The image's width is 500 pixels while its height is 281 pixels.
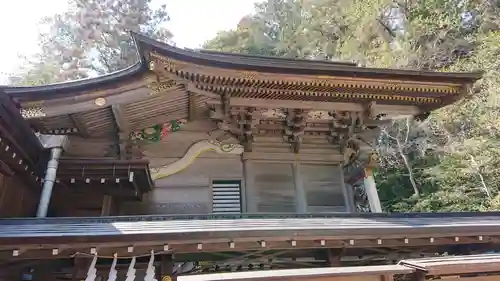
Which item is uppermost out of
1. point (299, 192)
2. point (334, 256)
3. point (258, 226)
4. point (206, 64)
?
point (206, 64)

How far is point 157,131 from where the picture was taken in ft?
23.0

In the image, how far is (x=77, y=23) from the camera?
2314 centimetres

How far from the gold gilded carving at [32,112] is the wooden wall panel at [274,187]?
4.01 metres

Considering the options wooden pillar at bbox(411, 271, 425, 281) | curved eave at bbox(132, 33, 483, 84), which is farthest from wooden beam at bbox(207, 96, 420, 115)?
wooden pillar at bbox(411, 271, 425, 281)

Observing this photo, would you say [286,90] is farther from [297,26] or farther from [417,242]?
[297,26]

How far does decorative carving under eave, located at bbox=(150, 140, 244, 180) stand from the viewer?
22.6 feet

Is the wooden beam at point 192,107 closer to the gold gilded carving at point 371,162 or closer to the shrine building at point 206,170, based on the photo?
the shrine building at point 206,170

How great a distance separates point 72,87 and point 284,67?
3.61 m

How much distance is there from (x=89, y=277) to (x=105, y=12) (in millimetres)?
22480

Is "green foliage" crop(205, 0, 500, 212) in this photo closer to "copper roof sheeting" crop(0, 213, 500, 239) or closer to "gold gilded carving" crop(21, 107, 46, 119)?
"copper roof sheeting" crop(0, 213, 500, 239)

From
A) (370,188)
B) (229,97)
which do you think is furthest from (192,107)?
(370,188)

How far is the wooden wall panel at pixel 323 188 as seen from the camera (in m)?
7.35

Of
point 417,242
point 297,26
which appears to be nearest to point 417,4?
point 297,26

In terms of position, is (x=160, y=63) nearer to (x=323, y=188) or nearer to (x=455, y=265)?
(x=323, y=188)
